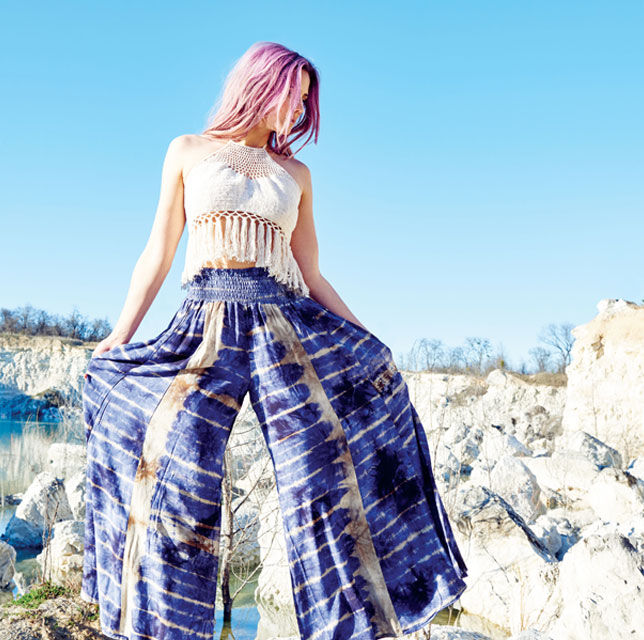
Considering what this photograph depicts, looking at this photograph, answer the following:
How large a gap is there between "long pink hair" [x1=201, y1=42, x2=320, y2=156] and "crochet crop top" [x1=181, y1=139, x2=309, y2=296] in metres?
0.09

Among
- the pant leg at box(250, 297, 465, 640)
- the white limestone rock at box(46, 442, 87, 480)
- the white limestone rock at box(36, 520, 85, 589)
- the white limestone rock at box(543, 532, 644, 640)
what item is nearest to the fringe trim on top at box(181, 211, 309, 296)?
the pant leg at box(250, 297, 465, 640)

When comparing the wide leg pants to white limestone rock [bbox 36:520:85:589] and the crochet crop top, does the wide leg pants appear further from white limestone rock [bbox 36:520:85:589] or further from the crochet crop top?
white limestone rock [bbox 36:520:85:589]

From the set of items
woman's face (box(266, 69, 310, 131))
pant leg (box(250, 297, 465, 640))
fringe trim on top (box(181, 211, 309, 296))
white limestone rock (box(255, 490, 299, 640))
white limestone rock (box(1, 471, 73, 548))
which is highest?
woman's face (box(266, 69, 310, 131))

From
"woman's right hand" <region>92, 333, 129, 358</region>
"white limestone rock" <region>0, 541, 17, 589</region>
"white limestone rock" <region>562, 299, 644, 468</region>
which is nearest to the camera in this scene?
"woman's right hand" <region>92, 333, 129, 358</region>

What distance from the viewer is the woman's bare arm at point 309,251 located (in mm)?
2551

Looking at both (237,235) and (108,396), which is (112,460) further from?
(237,235)

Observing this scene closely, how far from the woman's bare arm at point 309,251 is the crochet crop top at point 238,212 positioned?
16 cm

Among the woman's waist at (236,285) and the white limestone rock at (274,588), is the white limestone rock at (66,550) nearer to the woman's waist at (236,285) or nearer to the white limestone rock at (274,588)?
the white limestone rock at (274,588)

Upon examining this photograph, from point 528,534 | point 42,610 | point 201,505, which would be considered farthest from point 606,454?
point 201,505

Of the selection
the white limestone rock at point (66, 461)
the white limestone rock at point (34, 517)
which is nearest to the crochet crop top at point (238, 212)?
the white limestone rock at point (34, 517)

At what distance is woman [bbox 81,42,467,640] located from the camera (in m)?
1.92

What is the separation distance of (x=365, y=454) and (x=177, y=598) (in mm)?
702

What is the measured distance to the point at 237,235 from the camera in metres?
2.27

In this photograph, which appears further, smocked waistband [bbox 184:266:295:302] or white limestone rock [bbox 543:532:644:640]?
white limestone rock [bbox 543:532:644:640]
